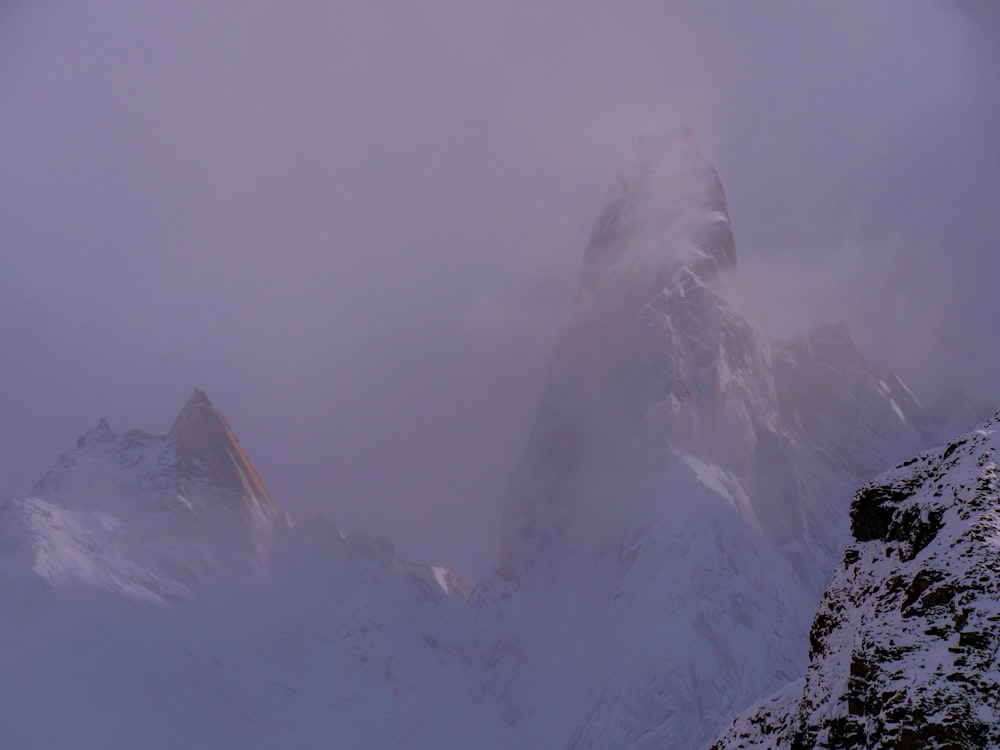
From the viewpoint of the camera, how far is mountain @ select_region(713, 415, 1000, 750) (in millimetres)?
25828

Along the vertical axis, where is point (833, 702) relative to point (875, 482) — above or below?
below

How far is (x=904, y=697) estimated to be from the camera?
2656 cm

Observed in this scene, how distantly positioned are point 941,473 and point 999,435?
5.50 ft

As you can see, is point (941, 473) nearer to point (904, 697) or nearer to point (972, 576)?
point (972, 576)

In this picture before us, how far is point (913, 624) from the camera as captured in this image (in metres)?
27.9

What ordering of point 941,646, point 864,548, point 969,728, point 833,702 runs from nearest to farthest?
1. point 969,728
2. point 941,646
3. point 833,702
4. point 864,548

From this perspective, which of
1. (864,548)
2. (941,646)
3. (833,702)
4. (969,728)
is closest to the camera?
(969,728)

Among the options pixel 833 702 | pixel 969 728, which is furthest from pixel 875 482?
pixel 969 728

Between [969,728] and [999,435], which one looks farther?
[999,435]

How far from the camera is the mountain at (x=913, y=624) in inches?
1017

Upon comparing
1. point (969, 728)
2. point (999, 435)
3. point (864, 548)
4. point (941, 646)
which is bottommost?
point (969, 728)

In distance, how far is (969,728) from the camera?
25.1m

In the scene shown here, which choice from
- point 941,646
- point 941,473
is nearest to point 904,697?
point 941,646

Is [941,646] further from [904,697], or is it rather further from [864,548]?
[864,548]
